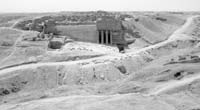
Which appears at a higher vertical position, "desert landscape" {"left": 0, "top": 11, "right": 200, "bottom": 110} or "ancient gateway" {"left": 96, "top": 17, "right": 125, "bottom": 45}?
"ancient gateway" {"left": 96, "top": 17, "right": 125, "bottom": 45}

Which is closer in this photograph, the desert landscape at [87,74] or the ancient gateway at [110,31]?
the desert landscape at [87,74]

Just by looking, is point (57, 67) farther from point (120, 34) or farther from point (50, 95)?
point (120, 34)

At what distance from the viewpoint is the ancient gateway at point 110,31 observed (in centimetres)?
3092

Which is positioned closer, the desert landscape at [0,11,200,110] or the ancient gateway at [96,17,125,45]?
the desert landscape at [0,11,200,110]

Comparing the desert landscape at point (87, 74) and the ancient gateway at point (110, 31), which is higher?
the ancient gateway at point (110, 31)

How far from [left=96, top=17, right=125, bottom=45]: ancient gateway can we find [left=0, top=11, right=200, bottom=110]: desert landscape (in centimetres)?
52

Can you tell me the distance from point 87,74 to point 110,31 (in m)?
12.7

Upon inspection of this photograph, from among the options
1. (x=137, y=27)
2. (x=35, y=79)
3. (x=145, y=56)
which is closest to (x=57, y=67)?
(x=35, y=79)

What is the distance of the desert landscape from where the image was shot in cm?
1213

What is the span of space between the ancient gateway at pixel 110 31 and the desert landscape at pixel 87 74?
52cm

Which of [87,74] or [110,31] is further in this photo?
[110,31]

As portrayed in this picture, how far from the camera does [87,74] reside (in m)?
19.4

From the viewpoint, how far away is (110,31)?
102 feet

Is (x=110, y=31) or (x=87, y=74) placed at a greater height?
(x=110, y=31)
